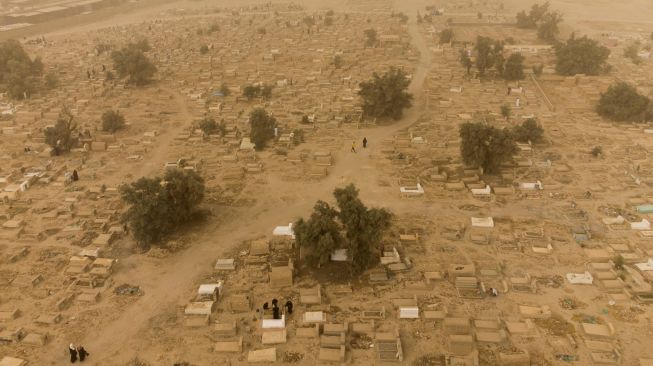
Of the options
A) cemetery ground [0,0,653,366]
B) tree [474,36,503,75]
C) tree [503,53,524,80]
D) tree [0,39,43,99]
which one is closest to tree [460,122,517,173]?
cemetery ground [0,0,653,366]

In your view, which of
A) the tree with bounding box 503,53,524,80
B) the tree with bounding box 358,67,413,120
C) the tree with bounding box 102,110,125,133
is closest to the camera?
the tree with bounding box 102,110,125,133

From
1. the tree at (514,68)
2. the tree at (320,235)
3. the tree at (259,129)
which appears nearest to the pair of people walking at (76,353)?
the tree at (320,235)

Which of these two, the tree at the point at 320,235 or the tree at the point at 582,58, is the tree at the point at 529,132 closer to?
the tree at the point at 582,58

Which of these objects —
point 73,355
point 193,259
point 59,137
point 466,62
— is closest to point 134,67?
point 59,137

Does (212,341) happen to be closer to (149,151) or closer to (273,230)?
(273,230)

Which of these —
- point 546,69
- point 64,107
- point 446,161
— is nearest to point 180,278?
point 446,161

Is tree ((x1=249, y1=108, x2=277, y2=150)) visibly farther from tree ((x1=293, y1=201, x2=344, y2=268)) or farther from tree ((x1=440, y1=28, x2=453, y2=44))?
tree ((x1=440, y1=28, x2=453, y2=44))
